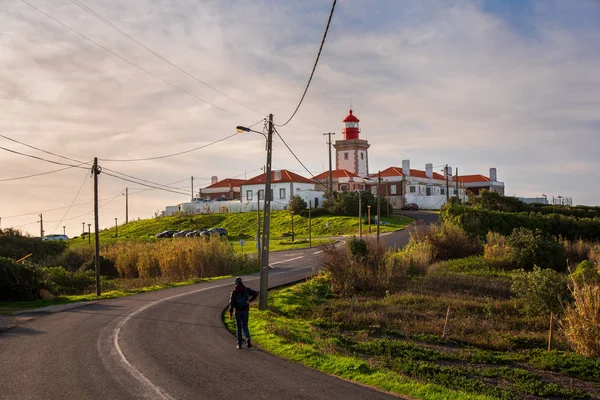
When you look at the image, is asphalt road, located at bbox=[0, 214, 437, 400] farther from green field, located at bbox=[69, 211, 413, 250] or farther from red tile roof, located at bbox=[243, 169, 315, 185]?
red tile roof, located at bbox=[243, 169, 315, 185]

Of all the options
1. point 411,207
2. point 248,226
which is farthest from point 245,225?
point 411,207

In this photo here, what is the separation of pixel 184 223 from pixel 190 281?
2101 inches

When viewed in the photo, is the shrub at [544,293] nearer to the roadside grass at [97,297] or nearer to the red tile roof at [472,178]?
the roadside grass at [97,297]

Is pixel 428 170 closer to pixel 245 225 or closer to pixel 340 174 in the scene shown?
pixel 340 174

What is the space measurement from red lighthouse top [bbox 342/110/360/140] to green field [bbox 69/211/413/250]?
712 inches

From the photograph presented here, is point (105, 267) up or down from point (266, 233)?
down

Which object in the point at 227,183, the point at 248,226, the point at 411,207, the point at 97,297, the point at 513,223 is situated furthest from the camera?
the point at 227,183

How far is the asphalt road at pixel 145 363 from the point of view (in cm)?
1018

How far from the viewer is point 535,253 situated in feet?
103

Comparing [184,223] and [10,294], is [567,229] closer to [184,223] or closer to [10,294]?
[10,294]

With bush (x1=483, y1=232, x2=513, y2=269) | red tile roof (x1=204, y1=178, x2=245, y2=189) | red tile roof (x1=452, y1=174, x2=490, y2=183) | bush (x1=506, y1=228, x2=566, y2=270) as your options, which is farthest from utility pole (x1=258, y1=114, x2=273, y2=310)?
red tile roof (x1=204, y1=178, x2=245, y2=189)

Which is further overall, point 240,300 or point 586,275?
point 586,275

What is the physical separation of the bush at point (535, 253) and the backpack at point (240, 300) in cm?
2198

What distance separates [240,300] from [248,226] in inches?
2501
